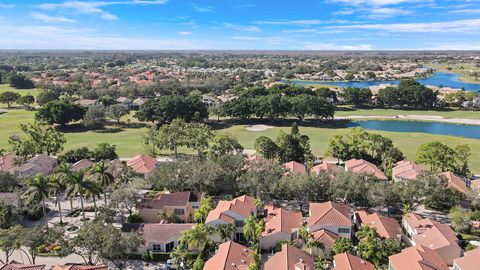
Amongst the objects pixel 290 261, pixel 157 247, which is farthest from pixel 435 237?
pixel 157 247

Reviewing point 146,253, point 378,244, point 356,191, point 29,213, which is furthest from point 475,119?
point 29,213

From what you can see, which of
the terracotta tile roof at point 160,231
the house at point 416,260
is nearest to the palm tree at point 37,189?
the terracotta tile roof at point 160,231

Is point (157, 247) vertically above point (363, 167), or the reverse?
point (363, 167)

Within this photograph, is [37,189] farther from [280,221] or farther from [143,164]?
[280,221]

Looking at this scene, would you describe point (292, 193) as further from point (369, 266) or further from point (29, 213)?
point (29, 213)

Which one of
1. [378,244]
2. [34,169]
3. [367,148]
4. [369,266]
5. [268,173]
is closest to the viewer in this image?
[369,266]

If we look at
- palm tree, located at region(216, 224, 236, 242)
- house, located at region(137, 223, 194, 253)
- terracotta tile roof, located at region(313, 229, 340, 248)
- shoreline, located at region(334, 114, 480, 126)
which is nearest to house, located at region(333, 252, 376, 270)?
terracotta tile roof, located at region(313, 229, 340, 248)
